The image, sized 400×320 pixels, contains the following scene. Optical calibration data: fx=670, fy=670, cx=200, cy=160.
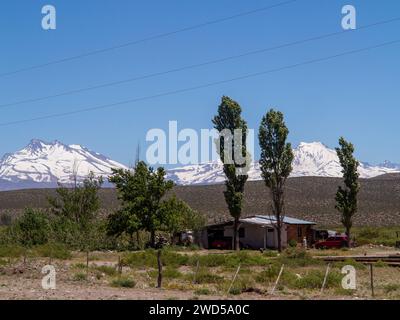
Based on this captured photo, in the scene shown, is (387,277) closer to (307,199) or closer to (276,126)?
(276,126)

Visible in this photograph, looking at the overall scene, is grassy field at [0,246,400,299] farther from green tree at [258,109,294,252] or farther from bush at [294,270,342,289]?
green tree at [258,109,294,252]

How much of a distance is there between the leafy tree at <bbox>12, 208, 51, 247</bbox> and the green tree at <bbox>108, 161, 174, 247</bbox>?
247 inches

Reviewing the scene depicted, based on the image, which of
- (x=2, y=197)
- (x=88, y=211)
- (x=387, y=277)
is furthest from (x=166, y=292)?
(x=2, y=197)

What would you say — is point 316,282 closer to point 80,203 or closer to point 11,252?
point 11,252

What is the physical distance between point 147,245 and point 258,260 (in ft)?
67.6

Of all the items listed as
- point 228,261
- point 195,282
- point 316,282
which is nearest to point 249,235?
point 228,261

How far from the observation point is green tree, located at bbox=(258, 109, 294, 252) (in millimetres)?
64375

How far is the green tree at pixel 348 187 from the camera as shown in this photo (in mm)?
71438

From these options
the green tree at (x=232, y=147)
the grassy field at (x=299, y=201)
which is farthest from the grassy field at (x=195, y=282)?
the grassy field at (x=299, y=201)

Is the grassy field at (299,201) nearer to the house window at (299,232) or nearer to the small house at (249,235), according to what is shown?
the house window at (299,232)

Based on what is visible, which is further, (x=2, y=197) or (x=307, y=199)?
(x=2, y=197)

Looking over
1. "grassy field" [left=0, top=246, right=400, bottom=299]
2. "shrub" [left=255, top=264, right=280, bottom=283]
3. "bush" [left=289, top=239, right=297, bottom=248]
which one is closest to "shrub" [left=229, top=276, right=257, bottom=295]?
"grassy field" [left=0, top=246, right=400, bottom=299]

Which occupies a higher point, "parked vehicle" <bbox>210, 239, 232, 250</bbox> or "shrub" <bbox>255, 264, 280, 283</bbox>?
"parked vehicle" <bbox>210, 239, 232, 250</bbox>
